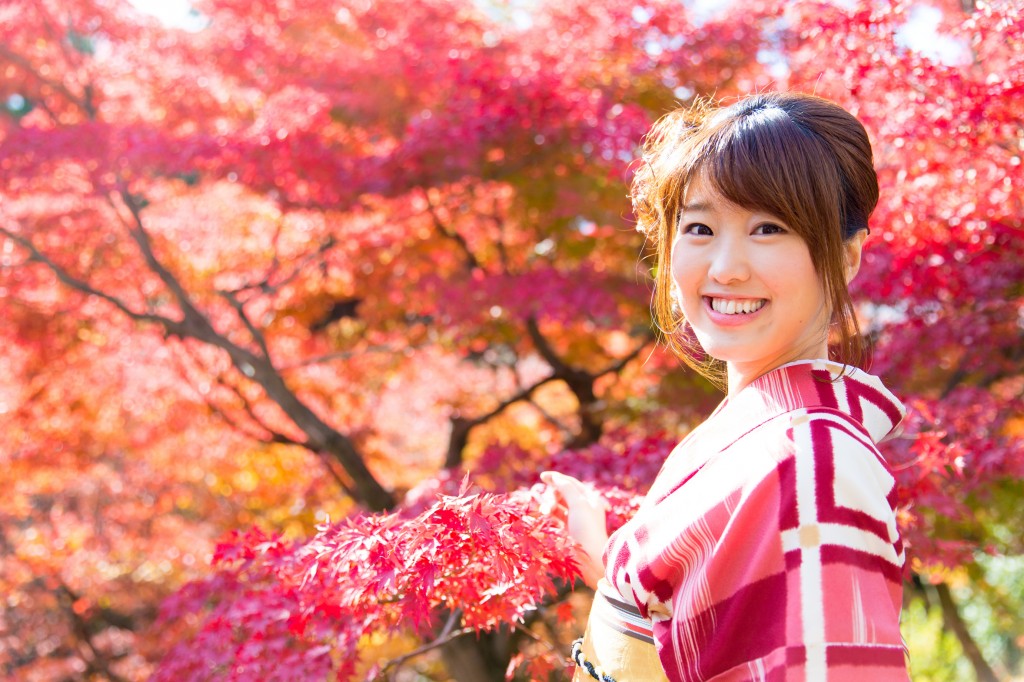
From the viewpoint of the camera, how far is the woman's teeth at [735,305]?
1215mm

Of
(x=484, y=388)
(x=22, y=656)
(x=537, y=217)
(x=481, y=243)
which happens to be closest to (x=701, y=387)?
(x=537, y=217)

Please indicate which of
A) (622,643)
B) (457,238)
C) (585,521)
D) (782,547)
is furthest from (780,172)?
(457,238)

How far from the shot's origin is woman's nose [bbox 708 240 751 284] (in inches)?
46.8

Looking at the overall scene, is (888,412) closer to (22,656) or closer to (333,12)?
(333,12)

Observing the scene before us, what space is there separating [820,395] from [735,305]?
0.59 ft

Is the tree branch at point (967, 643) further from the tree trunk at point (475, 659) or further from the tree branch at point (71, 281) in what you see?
the tree branch at point (71, 281)

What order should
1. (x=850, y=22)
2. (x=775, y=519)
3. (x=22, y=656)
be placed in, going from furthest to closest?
(x=22, y=656) → (x=850, y=22) → (x=775, y=519)

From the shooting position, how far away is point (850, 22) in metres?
2.68

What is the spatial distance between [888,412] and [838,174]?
1.13 ft

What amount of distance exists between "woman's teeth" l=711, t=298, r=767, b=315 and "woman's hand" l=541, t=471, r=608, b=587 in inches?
22.3

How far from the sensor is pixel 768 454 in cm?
102

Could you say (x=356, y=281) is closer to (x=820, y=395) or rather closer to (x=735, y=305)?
(x=735, y=305)

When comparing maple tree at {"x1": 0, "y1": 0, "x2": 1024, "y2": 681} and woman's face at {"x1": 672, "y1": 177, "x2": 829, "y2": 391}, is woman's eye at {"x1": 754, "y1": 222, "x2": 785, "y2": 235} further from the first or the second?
maple tree at {"x1": 0, "y1": 0, "x2": 1024, "y2": 681}

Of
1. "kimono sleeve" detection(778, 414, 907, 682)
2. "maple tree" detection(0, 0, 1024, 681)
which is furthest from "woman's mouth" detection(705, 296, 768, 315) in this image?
"maple tree" detection(0, 0, 1024, 681)
